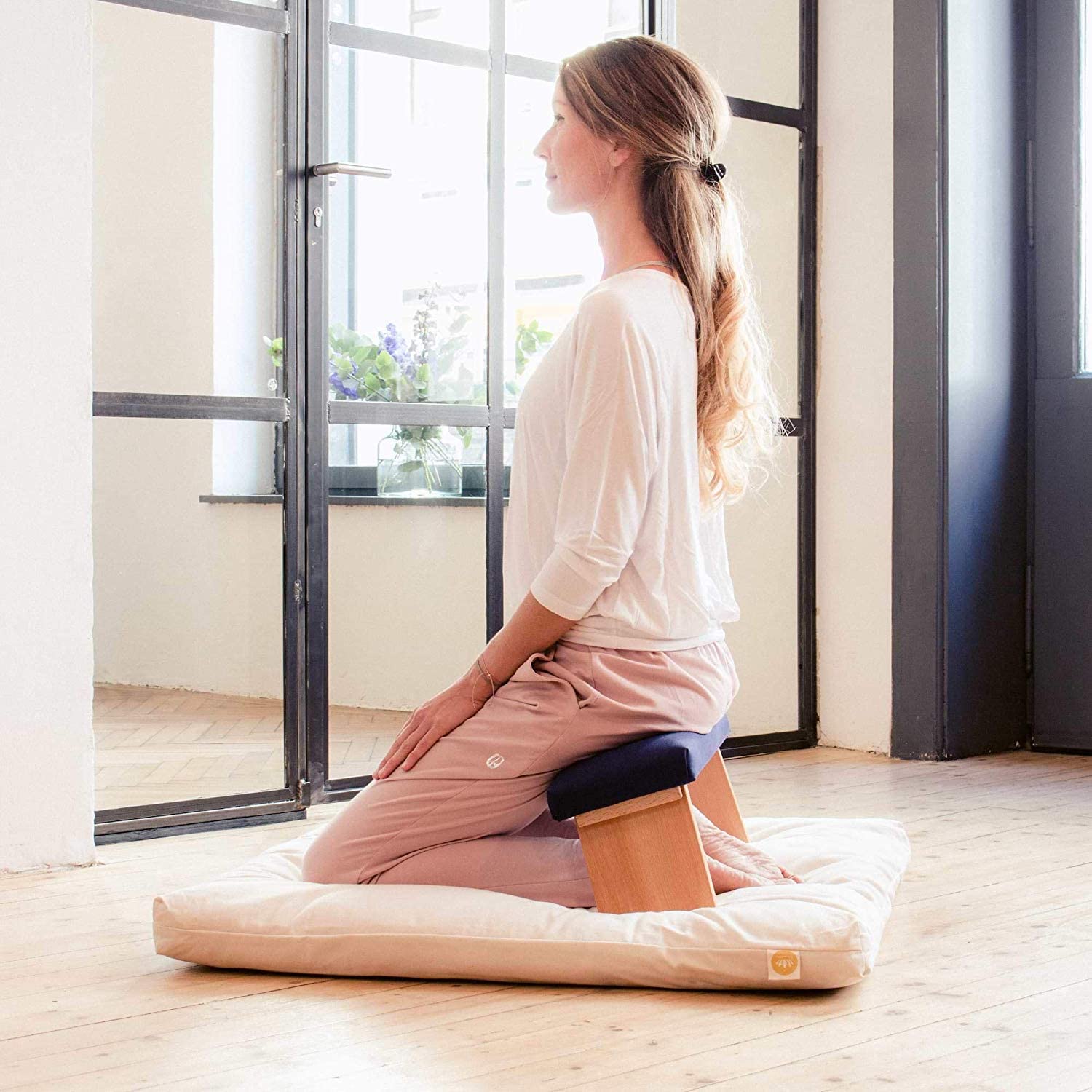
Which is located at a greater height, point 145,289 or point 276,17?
point 276,17

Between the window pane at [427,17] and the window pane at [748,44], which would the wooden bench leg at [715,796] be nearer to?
the window pane at [427,17]

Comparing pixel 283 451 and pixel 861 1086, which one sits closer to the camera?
pixel 861 1086

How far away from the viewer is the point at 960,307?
413 cm

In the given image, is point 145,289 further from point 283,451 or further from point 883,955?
point 883,955

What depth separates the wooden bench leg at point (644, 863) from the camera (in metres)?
2.17

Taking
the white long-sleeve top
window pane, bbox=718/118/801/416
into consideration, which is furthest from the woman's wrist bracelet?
window pane, bbox=718/118/801/416

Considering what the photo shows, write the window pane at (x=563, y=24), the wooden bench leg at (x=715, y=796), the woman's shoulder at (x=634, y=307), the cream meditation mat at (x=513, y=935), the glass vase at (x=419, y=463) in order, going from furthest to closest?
1. the window pane at (x=563, y=24)
2. the glass vase at (x=419, y=463)
3. the wooden bench leg at (x=715, y=796)
4. the woman's shoulder at (x=634, y=307)
5. the cream meditation mat at (x=513, y=935)

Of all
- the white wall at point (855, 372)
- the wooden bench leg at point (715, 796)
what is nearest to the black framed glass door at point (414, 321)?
the white wall at point (855, 372)

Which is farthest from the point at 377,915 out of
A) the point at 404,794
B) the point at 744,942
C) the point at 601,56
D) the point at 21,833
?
the point at 601,56

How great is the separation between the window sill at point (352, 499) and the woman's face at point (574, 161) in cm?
121

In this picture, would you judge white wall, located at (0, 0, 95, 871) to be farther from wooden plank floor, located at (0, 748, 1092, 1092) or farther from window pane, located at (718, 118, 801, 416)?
window pane, located at (718, 118, 801, 416)

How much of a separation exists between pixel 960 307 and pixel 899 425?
351 millimetres

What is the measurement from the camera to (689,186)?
228 cm

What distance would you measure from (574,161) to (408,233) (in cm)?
132
